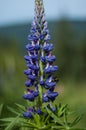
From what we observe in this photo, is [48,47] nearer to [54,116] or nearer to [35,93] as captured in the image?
[35,93]

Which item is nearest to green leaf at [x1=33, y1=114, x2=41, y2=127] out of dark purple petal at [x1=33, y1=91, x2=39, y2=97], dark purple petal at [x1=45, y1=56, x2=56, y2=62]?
dark purple petal at [x1=33, y1=91, x2=39, y2=97]

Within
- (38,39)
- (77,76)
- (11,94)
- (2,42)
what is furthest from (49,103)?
(77,76)

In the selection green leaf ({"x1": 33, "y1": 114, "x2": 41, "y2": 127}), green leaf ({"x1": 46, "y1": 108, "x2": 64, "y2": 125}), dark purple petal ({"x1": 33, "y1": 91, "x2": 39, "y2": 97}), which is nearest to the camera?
green leaf ({"x1": 46, "y1": 108, "x2": 64, "y2": 125})

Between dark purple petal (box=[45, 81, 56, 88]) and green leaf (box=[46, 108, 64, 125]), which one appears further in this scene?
dark purple petal (box=[45, 81, 56, 88])

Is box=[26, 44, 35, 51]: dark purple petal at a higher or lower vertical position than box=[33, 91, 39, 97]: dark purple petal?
higher

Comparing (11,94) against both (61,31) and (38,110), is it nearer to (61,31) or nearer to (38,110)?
(38,110)

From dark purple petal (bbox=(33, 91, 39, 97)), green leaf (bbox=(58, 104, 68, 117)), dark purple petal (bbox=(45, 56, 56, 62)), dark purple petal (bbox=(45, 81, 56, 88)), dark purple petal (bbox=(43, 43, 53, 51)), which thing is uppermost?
dark purple petal (bbox=(43, 43, 53, 51))

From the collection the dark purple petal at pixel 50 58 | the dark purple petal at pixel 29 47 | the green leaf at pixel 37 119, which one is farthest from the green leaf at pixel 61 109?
the dark purple petal at pixel 29 47

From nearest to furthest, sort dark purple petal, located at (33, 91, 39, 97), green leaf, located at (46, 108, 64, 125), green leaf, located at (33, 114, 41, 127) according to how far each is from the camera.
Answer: green leaf, located at (46, 108, 64, 125) → green leaf, located at (33, 114, 41, 127) → dark purple petal, located at (33, 91, 39, 97)

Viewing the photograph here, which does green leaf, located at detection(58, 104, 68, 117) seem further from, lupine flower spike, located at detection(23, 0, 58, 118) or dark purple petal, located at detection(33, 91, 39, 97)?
dark purple petal, located at detection(33, 91, 39, 97)
